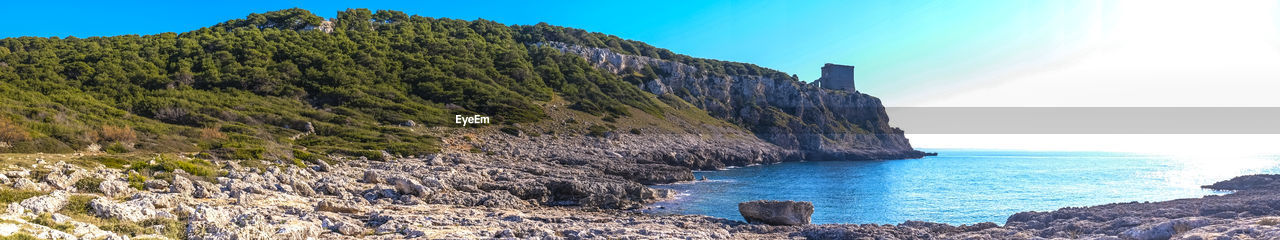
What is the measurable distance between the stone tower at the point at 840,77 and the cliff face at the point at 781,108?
21.0 m

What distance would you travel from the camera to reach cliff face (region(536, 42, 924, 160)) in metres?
127

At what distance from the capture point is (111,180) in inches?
792

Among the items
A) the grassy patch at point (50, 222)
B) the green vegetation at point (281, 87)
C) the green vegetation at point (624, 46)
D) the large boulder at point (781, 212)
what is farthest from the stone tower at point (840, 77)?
the grassy patch at point (50, 222)

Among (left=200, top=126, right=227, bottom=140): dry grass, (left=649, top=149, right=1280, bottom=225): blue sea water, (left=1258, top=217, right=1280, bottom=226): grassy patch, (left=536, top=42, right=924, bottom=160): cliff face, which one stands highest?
(left=536, top=42, right=924, bottom=160): cliff face

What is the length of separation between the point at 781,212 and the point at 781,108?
406 feet

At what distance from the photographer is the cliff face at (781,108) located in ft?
416

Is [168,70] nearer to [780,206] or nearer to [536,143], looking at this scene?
[536,143]

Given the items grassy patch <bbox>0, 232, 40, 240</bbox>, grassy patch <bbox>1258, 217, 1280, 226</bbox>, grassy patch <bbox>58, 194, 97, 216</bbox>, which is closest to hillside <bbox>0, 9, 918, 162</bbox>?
grassy patch <bbox>58, 194, 97, 216</bbox>

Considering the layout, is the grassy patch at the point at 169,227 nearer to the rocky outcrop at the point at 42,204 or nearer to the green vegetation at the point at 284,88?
the rocky outcrop at the point at 42,204

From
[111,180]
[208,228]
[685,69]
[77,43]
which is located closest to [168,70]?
[77,43]

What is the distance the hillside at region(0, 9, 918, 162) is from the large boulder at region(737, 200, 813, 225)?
27.6 metres

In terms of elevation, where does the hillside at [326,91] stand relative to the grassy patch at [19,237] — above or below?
above

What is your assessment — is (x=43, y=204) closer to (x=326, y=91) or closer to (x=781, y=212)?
(x=781, y=212)

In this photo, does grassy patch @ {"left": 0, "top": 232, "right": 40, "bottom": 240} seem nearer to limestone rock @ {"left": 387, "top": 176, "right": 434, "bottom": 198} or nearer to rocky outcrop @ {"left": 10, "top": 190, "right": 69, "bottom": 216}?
rocky outcrop @ {"left": 10, "top": 190, "right": 69, "bottom": 216}
